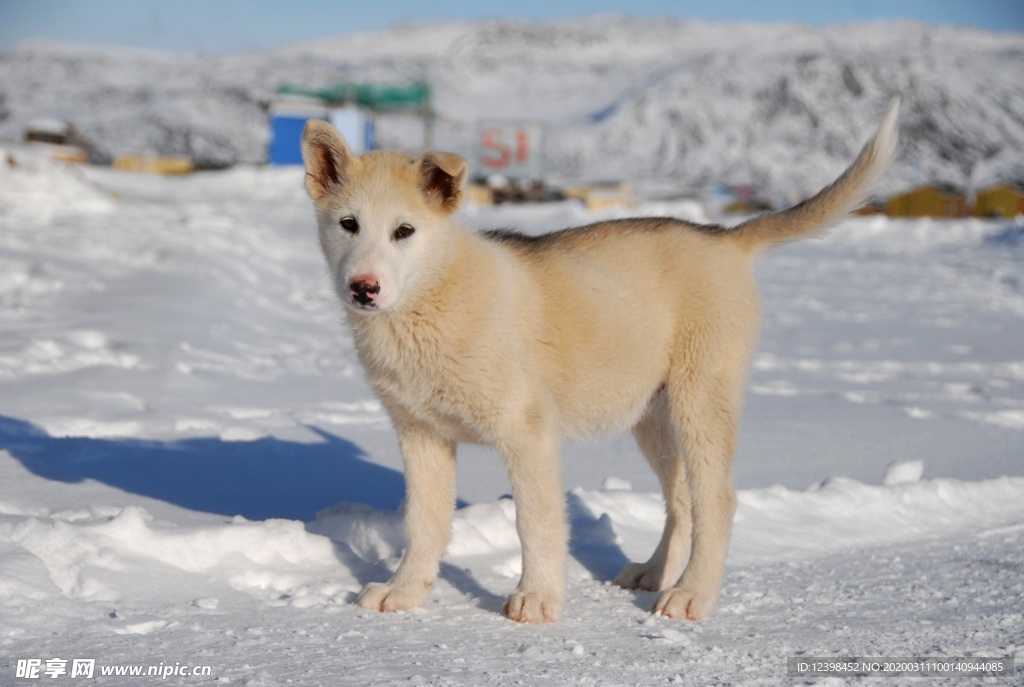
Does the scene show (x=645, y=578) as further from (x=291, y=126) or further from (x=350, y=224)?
(x=291, y=126)

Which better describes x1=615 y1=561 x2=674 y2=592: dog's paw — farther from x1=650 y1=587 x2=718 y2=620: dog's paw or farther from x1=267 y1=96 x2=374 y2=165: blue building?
x1=267 y1=96 x2=374 y2=165: blue building

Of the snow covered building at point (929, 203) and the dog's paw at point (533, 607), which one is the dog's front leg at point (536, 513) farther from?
the snow covered building at point (929, 203)

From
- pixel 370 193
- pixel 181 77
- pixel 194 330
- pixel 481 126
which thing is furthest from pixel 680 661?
pixel 181 77

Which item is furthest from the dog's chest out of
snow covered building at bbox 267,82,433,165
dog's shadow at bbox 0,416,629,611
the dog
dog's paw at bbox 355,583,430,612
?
snow covered building at bbox 267,82,433,165

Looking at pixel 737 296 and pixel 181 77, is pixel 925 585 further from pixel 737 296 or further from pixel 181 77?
pixel 181 77

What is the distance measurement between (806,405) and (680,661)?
4.06m

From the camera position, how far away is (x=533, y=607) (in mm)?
3084

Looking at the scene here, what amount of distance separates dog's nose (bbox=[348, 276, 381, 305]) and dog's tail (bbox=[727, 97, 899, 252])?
5.08 ft

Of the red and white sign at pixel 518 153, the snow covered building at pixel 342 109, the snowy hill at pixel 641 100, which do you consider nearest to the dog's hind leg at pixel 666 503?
the snow covered building at pixel 342 109

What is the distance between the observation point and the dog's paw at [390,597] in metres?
3.16

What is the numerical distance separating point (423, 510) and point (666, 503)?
37.8 inches

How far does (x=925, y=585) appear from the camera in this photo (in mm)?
3439

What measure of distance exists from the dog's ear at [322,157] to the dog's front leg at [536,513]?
41.9 inches

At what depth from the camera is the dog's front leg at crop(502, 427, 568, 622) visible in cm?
315
